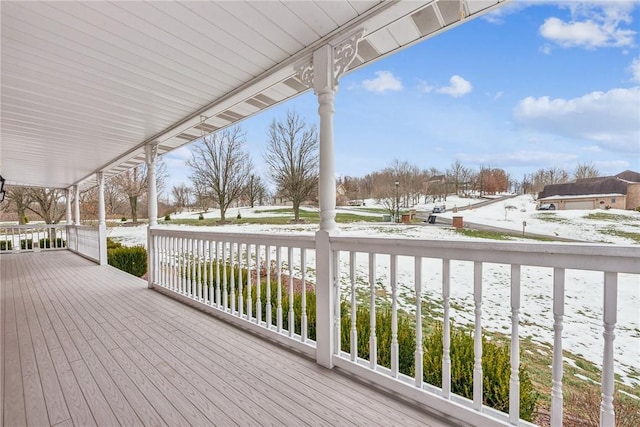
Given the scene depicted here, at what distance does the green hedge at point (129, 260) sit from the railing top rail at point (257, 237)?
4.05 metres

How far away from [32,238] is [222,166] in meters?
9.37

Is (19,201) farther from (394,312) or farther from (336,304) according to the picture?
(394,312)

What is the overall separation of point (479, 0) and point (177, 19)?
1844 mm

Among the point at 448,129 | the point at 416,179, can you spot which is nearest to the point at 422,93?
the point at 448,129

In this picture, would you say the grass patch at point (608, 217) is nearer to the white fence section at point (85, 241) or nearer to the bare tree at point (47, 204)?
the white fence section at point (85, 241)

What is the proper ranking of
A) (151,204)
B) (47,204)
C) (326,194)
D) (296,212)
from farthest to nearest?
(47,204), (151,204), (296,212), (326,194)

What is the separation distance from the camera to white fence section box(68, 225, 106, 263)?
284 inches

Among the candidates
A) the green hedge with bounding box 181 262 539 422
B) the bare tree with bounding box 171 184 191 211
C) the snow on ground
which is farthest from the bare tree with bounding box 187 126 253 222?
the green hedge with bounding box 181 262 539 422

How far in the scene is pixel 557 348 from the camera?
1273 millimetres

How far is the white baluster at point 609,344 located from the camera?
1.13 meters

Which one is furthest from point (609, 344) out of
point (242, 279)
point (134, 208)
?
point (134, 208)

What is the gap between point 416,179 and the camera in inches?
95.0

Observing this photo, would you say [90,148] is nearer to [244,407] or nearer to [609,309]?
[244,407]

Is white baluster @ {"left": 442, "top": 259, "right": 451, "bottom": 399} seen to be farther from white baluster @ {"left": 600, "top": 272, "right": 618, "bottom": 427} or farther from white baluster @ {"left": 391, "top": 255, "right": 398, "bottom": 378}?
white baluster @ {"left": 600, "top": 272, "right": 618, "bottom": 427}
